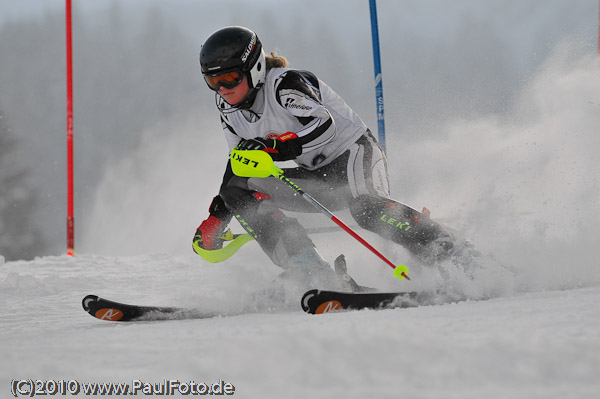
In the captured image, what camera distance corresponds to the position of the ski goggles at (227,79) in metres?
2.33

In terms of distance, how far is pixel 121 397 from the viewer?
0.85m

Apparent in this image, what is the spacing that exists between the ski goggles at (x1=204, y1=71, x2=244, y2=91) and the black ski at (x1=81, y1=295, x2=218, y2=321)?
954mm

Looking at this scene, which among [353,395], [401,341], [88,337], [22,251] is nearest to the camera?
[353,395]

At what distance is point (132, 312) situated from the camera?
2.05m

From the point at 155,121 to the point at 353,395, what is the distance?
2211cm

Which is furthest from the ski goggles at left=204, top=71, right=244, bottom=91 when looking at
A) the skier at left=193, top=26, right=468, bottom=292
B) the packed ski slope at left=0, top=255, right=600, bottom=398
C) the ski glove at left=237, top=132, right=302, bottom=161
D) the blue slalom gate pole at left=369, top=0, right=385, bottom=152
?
the blue slalom gate pole at left=369, top=0, right=385, bottom=152

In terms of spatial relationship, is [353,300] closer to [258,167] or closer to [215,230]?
[258,167]

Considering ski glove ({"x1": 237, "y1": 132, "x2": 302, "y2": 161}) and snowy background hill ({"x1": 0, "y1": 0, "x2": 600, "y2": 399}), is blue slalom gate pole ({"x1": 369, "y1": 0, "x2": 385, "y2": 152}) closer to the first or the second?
snowy background hill ({"x1": 0, "y1": 0, "x2": 600, "y2": 399})

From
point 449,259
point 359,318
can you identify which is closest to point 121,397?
point 359,318

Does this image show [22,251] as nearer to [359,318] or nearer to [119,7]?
[119,7]

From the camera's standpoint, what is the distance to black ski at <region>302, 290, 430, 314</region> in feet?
5.72

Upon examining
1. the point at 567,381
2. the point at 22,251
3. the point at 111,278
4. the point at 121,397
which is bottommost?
the point at 22,251

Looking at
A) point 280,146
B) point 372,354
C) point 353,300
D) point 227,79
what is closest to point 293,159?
point 280,146

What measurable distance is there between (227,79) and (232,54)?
0.35ft
